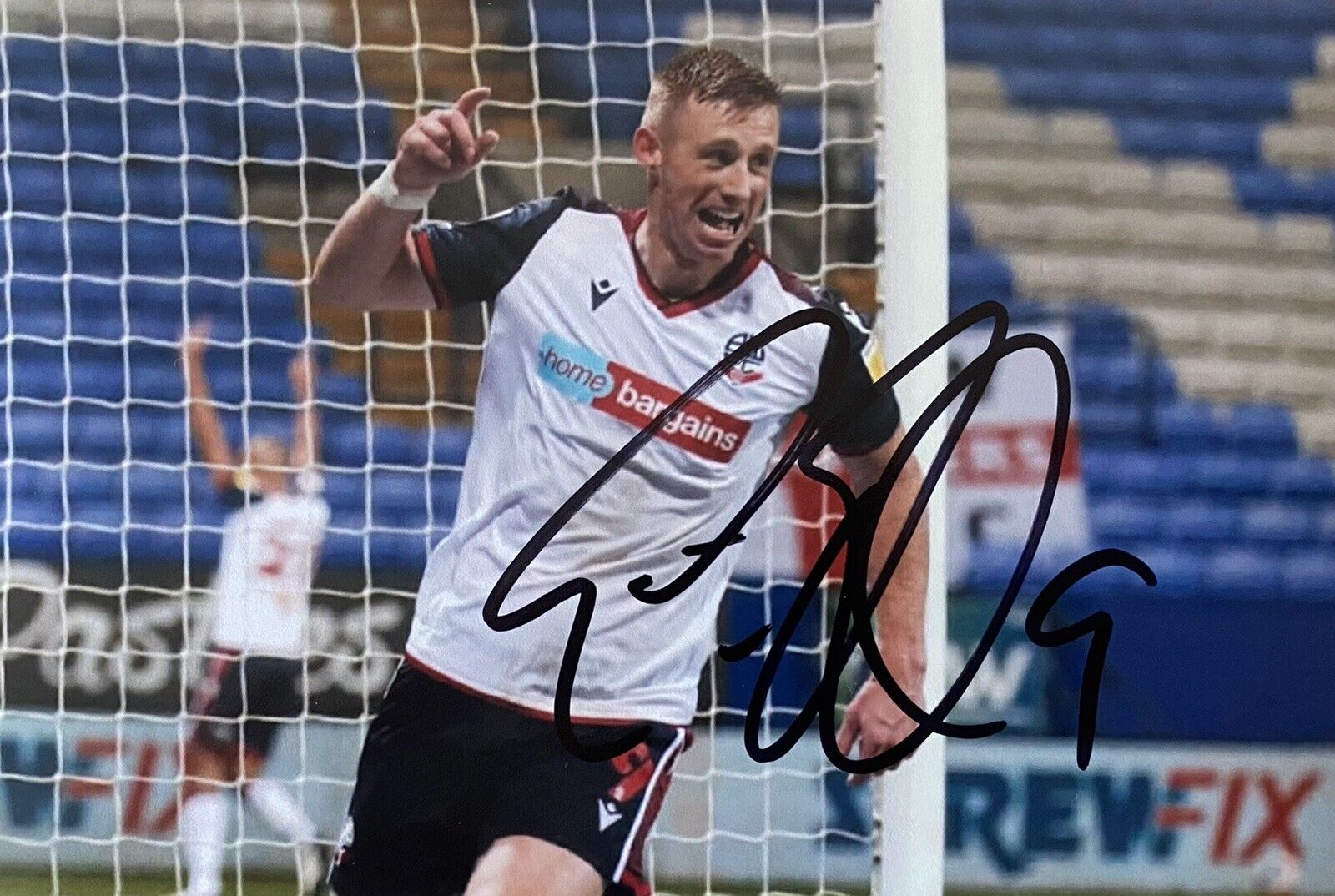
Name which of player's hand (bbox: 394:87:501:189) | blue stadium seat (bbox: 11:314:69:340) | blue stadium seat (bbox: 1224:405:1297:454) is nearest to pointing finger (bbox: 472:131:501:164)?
player's hand (bbox: 394:87:501:189)

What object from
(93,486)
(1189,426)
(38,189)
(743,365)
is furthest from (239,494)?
(1189,426)

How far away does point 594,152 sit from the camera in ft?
3.76

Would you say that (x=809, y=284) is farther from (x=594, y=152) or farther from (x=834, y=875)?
(x=834, y=875)

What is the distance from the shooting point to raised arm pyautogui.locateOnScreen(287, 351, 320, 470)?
3.82 ft

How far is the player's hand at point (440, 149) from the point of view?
3.63ft

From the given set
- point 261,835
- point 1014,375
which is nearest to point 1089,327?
point 1014,375

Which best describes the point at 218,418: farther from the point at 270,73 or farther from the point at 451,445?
the point at 270,73

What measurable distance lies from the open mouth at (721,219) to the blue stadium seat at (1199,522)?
21.4 inches

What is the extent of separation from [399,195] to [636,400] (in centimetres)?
30

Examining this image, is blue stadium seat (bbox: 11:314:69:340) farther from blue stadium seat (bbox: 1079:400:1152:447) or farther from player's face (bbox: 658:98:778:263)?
blue stadium seat (bbox: 1079:400:1152:447)

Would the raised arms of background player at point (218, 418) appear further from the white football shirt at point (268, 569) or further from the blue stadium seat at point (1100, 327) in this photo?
the blue stadium seat at point (1100, 327)

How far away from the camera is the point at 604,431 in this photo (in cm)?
113

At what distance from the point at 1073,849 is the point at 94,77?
4.18 ft

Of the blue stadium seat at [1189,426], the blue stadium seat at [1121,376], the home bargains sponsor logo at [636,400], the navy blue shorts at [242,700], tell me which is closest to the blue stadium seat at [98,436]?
the navy blue shorts at [242,700]
